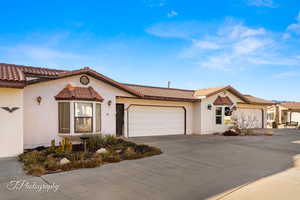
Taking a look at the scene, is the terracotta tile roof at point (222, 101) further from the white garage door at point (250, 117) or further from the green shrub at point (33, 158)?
the green shrub at point (33, 158)

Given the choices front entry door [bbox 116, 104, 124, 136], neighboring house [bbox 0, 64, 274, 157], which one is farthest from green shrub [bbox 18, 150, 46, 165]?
front entry door [bbox 116, 104, 124, 136]

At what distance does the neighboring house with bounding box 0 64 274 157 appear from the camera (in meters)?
7.83

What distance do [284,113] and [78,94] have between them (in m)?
→ 34.8

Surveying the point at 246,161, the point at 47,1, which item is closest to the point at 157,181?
the point at 246,161

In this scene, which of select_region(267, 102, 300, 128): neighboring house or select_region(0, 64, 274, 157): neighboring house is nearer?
select_region(0, 64, 274, 157): neighboring house

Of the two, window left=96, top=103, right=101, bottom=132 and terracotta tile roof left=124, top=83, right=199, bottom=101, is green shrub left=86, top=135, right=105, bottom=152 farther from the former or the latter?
terracotta tile roof left=124, top=83, right=199, bottom=101

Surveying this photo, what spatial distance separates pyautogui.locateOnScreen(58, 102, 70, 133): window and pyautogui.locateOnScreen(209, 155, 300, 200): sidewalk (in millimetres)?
8079

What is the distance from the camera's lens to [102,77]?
1084 cm

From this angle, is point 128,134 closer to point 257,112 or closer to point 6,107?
point 6,107

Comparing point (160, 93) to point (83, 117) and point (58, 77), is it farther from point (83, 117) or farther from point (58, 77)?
point (58, 77)

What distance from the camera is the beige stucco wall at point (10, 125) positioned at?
24.9 ft

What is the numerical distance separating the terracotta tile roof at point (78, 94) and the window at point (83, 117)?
1.52 feet

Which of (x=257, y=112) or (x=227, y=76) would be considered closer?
(x=257, y=112)

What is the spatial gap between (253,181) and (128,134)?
30.5ft
